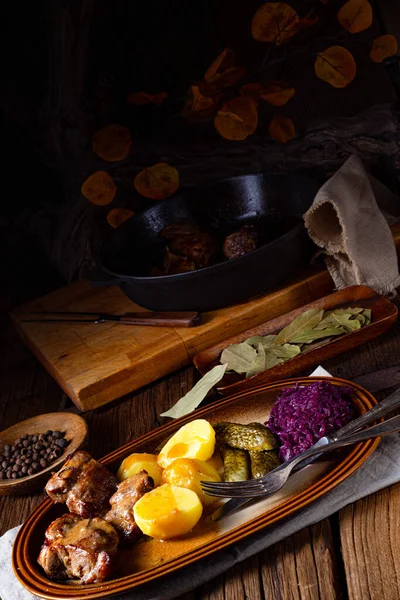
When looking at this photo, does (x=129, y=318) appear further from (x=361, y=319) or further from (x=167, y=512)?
(x=167, y=512)

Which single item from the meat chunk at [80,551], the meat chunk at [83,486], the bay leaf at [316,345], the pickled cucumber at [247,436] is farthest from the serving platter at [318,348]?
the meat chunk at [80,551]


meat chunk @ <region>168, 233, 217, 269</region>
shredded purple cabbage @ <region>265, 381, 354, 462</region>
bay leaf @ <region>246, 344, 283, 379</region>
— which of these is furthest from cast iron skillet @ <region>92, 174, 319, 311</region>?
shredded purple cabbage @ <region>265, 381, 354, 462</region>

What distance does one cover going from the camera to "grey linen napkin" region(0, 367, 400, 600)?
1674mm

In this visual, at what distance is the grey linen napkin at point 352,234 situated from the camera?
273 centimetres

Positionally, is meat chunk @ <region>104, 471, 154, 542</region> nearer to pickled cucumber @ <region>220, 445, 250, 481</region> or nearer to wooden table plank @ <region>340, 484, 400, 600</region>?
pickled cucumber @ <region>220, 445, 250, 481</region>

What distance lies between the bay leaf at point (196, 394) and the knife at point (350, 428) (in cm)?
53

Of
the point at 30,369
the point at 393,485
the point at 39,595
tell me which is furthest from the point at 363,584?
the point at 30,369

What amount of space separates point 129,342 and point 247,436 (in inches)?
35.5

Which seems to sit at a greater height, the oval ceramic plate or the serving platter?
the oval ceramic plate

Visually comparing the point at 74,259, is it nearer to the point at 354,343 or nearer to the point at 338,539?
the point at 354,343

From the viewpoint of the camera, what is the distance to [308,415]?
1884 millimetres

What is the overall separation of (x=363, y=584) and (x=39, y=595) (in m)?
0.70

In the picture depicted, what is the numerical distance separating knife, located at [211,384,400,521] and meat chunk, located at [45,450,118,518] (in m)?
0.29

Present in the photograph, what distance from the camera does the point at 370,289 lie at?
8.51 ft
